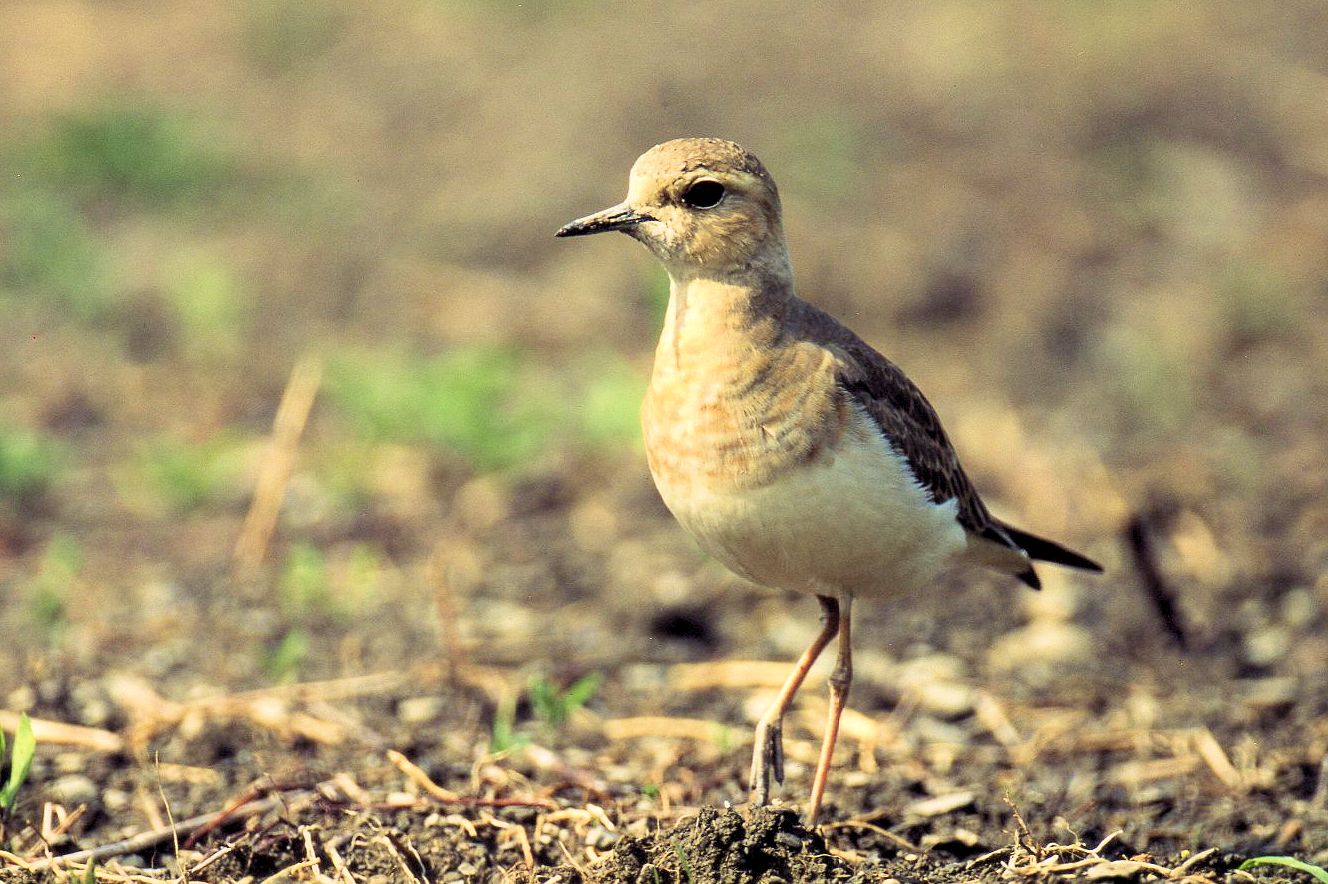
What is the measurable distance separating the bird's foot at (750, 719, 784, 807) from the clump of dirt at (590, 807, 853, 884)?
1.62 feet

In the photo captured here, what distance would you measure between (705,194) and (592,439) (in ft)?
9.77

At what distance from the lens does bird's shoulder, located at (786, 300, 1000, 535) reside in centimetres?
448

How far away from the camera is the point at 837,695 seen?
4754 millimetres

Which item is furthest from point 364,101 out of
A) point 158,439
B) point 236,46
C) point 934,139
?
point 158,439

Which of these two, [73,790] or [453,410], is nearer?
[73,790]

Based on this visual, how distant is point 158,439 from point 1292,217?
6360mm

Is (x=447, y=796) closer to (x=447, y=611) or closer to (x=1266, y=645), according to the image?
(x=447, y=611)

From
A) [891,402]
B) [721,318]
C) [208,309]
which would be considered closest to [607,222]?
[721,318]

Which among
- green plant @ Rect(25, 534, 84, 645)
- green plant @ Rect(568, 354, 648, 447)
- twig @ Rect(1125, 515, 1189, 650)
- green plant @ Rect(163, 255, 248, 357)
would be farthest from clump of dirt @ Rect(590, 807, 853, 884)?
green plant @ Rect(163, 255, 248, 357)

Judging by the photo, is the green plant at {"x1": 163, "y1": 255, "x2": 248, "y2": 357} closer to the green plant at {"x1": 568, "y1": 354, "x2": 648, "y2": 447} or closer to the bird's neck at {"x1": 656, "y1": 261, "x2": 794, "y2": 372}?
the green plant at {"x1": 568, "y1": 354, "x2": 648, "y2": 447}

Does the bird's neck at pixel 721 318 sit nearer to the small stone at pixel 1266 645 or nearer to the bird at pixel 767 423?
the bird at pixel 767 423

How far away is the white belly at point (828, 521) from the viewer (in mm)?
4250

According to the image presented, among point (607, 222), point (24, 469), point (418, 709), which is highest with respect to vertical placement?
point (607, 222)

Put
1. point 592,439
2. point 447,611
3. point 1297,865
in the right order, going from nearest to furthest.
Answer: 1. point 1297,865
2. point 447,611
3. point 592,439
